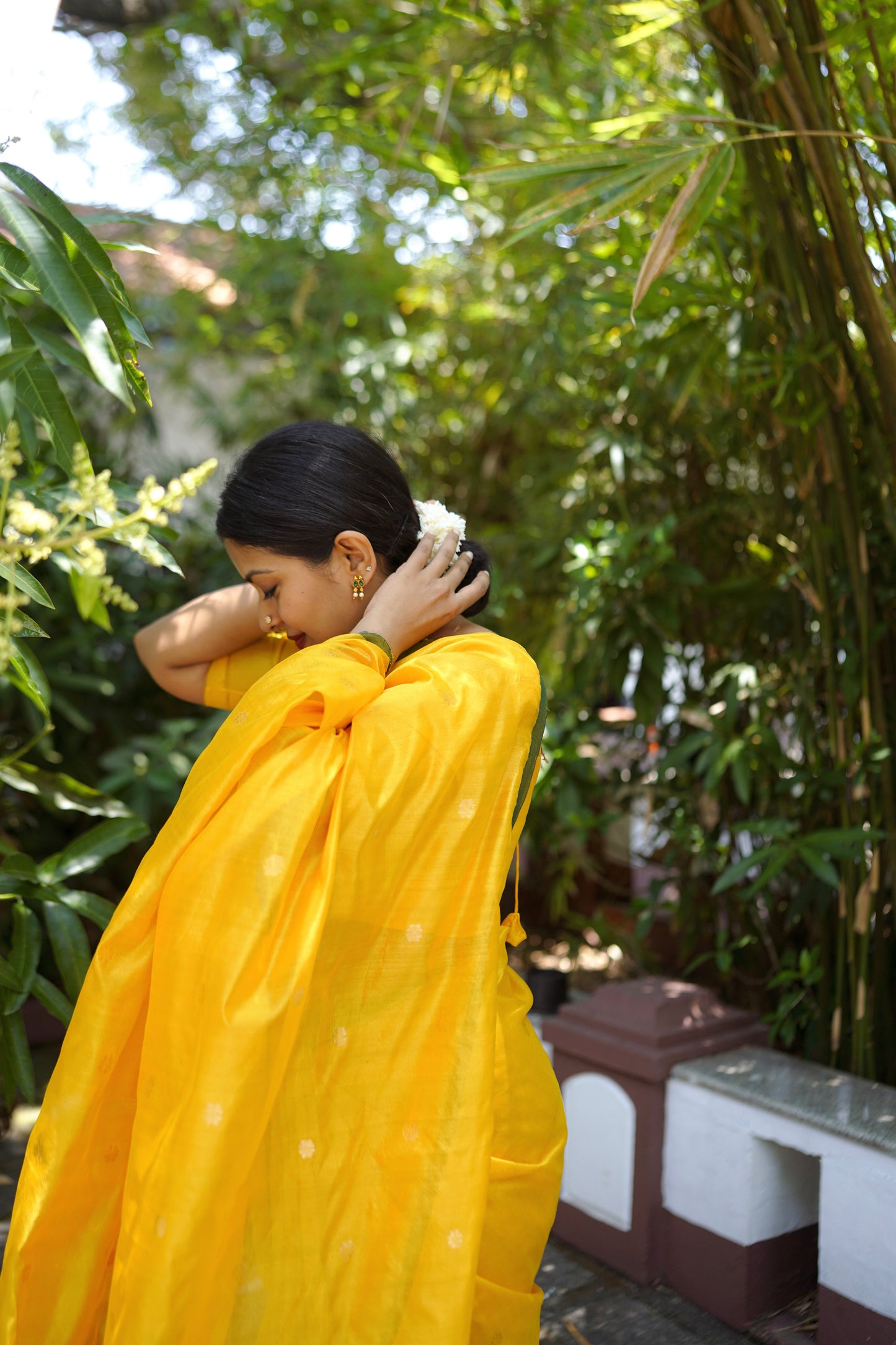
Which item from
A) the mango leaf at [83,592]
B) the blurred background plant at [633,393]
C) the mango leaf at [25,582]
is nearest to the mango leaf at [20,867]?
the mango leaf at [83,592]

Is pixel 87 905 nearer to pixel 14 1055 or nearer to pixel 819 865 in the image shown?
A: pixel 14 1055

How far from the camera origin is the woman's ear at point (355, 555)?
55.3 inches

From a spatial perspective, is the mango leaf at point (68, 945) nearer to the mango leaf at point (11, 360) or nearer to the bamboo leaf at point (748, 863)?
the mango leaf at point (11, 360)

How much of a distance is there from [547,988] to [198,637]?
1.51 m

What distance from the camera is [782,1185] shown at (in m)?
2.06

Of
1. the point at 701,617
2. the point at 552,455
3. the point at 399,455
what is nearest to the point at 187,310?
the point at 399,455

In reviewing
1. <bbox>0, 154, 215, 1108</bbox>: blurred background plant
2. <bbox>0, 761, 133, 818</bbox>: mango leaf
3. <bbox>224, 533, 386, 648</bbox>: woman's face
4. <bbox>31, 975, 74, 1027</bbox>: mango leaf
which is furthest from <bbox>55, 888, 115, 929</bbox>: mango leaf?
<bbox>224, 533, 386, 648</bbox>: woman's face

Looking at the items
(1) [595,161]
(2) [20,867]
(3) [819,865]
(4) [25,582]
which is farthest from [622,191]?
(2) [20,867]

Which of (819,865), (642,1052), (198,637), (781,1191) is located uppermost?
(198,637)

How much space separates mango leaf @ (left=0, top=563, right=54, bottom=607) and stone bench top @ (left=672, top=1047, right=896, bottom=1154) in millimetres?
1574

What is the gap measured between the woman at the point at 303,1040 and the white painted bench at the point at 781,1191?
32.5 inches

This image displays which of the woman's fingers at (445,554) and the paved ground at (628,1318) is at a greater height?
the woman's fingers at (445,554)

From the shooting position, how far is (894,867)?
2.08m

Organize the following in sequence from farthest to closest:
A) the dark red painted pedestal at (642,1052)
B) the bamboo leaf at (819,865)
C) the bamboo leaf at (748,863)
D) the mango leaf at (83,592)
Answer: the dark red painted pedestal at (642,1052) < the bamboo leaf at (748,863) < the bamboo leaf at (819,865) < the mango leaf at (83,592)
